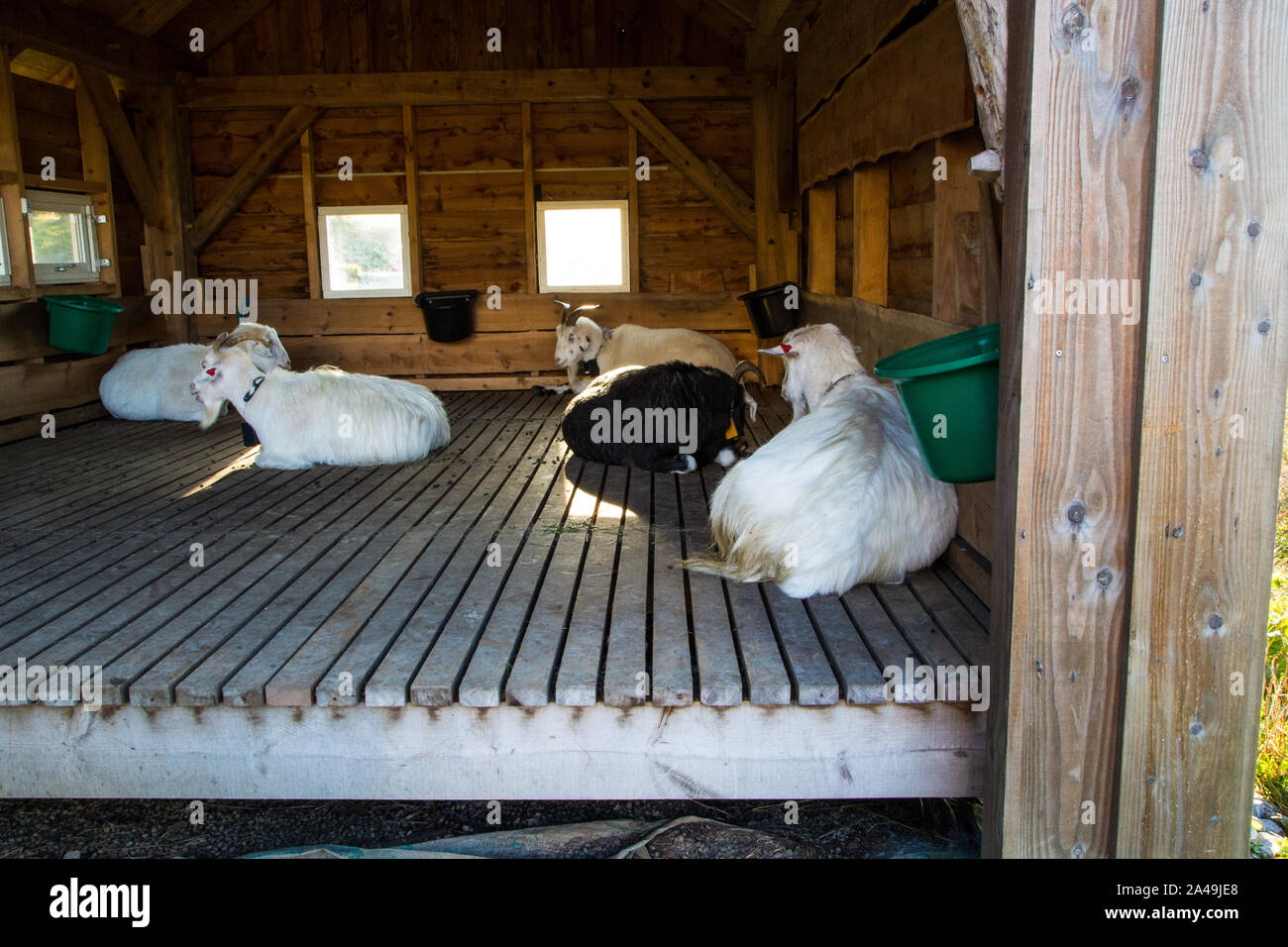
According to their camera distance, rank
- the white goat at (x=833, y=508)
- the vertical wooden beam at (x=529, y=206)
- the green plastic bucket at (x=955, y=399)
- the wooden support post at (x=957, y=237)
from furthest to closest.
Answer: the vertical wooden beam at (x=529, y=206)
the wooden support post at (x=957, y=237)
the white goat at (x=833, y=508)
the green plastic bucket at (x=955, y=399)

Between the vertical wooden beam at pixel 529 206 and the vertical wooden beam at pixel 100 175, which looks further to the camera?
the vertical wooden beam at pixel 529 206

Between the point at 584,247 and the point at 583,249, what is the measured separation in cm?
2

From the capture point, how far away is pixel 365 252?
10773 millimetres

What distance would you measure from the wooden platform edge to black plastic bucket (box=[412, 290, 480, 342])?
292 inches

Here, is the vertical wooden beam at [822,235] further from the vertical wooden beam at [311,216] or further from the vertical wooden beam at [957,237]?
the vertical wooden beam at [311,216]

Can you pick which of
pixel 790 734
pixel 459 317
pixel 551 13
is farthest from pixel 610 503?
pixel 551 13

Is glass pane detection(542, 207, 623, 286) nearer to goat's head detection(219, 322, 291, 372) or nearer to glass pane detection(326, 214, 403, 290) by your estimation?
glass pane detection(326, 214, 403, 290)

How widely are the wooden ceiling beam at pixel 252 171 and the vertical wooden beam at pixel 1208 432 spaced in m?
9.79

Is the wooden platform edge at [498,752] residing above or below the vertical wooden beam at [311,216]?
below

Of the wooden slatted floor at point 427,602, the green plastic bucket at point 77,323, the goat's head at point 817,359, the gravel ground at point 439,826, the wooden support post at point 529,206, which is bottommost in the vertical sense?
the gravel ground at point 439,826

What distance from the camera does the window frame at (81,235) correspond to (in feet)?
26.7

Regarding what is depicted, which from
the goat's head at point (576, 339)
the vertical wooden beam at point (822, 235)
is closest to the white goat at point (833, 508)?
the vertical wooden beam at point (822, 235)

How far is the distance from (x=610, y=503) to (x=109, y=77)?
7.85m
